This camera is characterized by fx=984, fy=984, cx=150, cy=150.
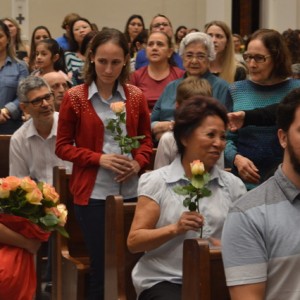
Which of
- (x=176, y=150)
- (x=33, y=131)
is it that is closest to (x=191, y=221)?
(x=176, y=150)

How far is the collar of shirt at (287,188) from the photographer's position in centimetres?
351

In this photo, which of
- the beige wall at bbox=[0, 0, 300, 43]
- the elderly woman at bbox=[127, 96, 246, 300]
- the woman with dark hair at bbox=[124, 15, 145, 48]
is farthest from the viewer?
the beige wall at bbox=[0, 0, 300, 43]

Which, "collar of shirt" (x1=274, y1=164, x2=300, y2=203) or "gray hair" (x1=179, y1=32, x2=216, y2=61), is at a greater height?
"gray hair" (x1=179, y1=32, x2=216, y2=61)

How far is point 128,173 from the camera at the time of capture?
18.9 feet

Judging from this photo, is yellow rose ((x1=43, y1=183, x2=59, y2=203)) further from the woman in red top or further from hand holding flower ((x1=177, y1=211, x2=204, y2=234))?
the woman in red top

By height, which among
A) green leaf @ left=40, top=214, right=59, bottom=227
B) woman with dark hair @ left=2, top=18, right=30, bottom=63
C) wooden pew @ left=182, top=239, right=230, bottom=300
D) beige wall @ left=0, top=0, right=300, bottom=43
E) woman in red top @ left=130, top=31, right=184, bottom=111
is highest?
beige wall @ left=0, top=0, right=300, bottom=43

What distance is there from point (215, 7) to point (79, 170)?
1245 cm

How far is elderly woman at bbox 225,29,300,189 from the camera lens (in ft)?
18.7

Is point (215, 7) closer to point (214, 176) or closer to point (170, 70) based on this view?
point (170, 70)

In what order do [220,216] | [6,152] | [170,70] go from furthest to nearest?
1. [170,70]
2. [6,152]
3. [220,216]

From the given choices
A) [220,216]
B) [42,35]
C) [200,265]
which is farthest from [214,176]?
[42,35]

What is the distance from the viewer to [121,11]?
18.2 metres

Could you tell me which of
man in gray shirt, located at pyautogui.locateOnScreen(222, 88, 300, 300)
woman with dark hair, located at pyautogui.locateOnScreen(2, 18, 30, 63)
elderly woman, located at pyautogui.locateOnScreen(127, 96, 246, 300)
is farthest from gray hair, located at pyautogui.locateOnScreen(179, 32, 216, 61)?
woman with dark hair, located at pyautogui.locateOnScreen(2, 18, 30, 63)

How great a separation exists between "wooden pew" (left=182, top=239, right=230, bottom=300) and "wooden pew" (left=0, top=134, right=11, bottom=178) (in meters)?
3.49
